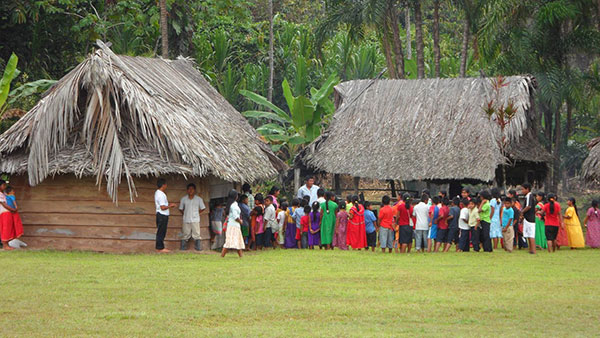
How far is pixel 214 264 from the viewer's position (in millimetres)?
14430

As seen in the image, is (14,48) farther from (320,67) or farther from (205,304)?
(205,304)

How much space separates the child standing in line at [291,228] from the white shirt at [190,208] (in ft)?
8.63

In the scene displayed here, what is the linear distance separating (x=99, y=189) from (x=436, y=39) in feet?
56.0

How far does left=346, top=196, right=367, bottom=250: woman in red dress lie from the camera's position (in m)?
17.8

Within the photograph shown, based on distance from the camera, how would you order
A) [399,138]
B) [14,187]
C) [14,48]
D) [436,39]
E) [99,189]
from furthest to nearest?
1. [436,39]
2. [14,48]
3. [399,138]
4. [14,187]
5. [99,189]

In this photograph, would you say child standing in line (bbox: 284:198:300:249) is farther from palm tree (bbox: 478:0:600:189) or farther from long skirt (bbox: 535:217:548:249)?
palm tree (bbox: 478:0:600:189)

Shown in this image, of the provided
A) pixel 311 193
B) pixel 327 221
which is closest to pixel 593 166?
pixel 311 193

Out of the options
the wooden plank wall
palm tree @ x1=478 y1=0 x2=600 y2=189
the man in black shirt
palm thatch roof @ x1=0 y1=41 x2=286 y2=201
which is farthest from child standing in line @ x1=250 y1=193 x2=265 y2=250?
palm tree @ x1=478 y1=0 x2=600 y2=189

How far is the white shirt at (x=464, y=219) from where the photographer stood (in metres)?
16.9

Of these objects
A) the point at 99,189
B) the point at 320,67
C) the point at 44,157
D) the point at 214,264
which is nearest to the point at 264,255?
the point at 214,264

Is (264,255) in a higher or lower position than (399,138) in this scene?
lower

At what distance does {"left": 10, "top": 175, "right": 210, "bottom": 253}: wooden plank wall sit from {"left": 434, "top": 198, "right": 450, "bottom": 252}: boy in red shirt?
454cm

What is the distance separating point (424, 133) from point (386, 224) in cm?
666

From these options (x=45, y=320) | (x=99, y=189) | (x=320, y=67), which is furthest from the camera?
(x=320, y=67)
